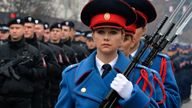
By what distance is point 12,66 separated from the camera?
8.41m

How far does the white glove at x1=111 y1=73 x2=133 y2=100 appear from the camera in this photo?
12.4ft

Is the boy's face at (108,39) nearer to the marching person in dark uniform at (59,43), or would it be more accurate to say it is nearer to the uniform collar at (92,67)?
the uniform collar at (92,67)

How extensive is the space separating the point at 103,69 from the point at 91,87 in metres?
0.17

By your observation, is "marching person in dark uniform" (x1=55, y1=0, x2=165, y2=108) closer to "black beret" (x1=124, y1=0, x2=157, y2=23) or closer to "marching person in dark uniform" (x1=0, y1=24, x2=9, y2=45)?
"black beret" (x1=124, y1=0, x2=157, y2=23)

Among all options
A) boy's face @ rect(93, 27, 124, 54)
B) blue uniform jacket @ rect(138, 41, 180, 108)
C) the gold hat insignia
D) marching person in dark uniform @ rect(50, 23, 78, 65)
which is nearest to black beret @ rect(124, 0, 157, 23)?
blue uniform jacket @ rect(138, 41, 180, 108)

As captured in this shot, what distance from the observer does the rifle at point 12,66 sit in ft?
27.2

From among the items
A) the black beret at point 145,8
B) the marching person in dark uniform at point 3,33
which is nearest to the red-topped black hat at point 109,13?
the black beret at point 145,8

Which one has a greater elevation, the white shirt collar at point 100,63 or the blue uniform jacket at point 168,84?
the white shirt collar at point 100,63

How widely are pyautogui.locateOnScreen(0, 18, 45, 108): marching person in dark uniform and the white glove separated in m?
4.69

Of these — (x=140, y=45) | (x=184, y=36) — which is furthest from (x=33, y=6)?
(x=140, y=45)

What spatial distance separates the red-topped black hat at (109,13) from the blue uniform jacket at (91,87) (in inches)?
10.2

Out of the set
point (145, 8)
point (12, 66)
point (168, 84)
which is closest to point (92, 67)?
point (168, 84)

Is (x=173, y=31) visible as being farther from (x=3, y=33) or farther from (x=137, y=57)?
(x=3, y=33)

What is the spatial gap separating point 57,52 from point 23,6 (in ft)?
66.3
